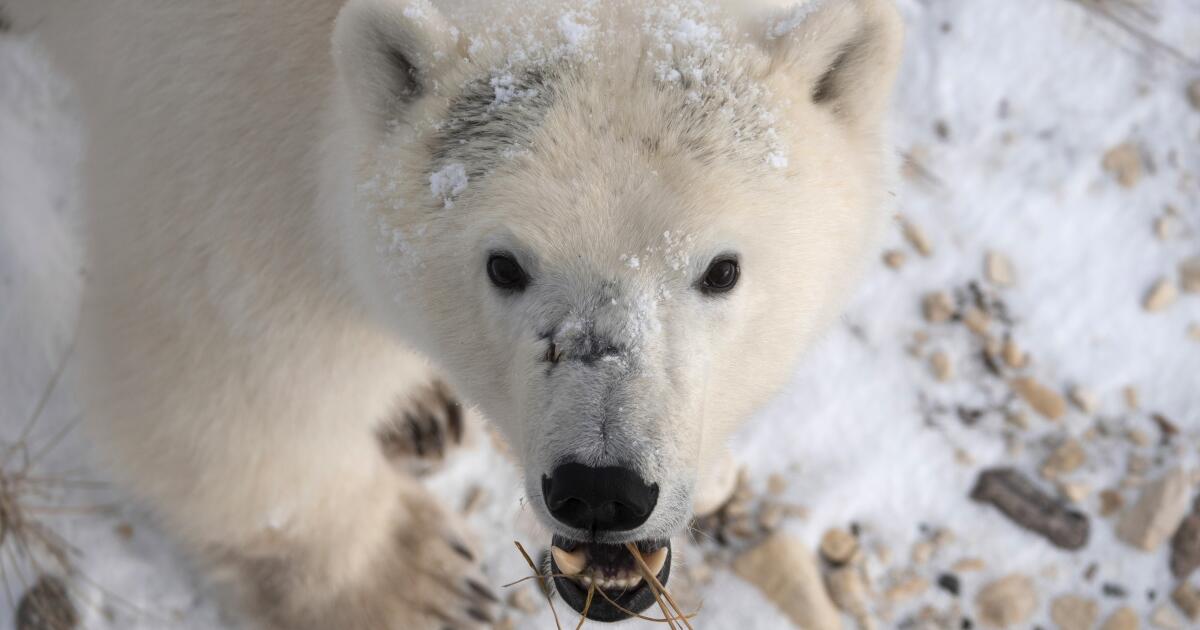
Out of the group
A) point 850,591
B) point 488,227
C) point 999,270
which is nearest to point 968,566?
point 850,591

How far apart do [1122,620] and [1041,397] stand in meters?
0.79

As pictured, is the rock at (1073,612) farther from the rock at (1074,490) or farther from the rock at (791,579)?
the rock at (791,579)

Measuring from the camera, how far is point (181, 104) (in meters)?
2.32

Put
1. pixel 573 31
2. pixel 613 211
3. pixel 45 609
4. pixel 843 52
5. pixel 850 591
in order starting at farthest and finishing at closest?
pixel 850 591
pixel 45 609
pixel 843 52
pixel 573 31
pixel 613 211

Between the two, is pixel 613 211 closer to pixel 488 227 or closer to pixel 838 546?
pixel 488 227

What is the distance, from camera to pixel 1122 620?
3205 millimetres

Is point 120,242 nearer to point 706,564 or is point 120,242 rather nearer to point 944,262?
point 706,564

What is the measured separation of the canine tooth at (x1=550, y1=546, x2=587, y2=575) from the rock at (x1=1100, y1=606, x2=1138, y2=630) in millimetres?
2192

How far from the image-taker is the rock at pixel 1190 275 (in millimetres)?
3668

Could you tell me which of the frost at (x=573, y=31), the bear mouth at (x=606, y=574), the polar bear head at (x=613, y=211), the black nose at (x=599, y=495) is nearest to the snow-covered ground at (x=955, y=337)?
the bear mouth at (x=606, y=574)

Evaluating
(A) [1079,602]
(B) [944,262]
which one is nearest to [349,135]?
(B) [944,262]

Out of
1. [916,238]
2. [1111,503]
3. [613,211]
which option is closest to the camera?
[613,211]

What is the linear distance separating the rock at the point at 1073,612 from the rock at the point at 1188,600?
0.26 metres

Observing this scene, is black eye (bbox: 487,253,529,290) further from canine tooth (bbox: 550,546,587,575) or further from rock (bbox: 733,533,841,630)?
rock (bbox: 733,533,841,630)
